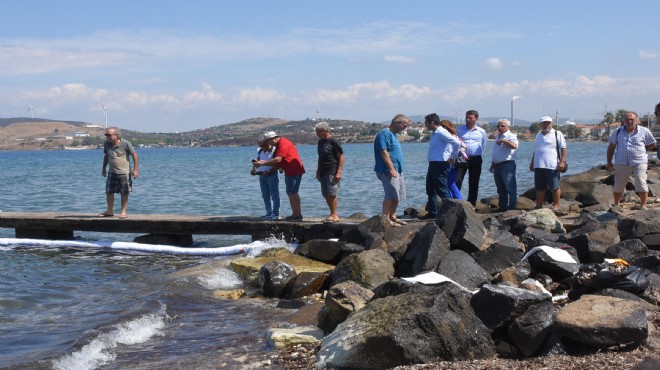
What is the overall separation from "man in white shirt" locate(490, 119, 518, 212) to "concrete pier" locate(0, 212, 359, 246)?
2597 mm

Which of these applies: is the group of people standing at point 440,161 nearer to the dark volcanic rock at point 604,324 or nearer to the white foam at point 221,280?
the white foam at point 221,280

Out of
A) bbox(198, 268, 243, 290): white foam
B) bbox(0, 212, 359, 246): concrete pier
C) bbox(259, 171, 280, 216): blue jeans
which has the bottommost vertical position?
bbox(198, 268, 243, 290): white foam

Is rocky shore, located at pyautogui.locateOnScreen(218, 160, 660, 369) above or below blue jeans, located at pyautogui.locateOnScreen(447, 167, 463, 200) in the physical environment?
below

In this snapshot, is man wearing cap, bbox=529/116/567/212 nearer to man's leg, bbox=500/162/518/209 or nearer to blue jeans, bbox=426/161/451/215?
man's leg, bbox=500/162/518/209

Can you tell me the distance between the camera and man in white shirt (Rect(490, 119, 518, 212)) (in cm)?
1182

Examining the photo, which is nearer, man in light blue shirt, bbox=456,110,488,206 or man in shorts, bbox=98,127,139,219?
man in light blue shirt, bbox=456,110,488,206

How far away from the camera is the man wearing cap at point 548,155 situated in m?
11.5

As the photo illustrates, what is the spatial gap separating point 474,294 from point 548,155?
595cm

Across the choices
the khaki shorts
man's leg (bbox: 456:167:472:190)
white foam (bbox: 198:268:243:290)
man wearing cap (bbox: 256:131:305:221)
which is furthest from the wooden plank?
the khaki shorts

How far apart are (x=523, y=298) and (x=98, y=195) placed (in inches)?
1031

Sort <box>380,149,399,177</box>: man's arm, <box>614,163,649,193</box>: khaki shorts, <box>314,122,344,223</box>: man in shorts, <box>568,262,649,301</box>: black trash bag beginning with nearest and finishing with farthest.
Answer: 1. <box>568,262,649,301</box>: black trash bag
2. <box>380,149,399,177</box>: man's arm
3. <box>314,122,344,223</box>: man in shorts
4. <box>614,163,649,193</box>: khaki shorts

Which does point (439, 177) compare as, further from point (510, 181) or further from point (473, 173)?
point (510, 181)

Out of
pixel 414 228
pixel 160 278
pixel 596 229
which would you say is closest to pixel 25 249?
pixel 160 278

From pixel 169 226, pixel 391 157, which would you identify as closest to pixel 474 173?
pixel 391 157
